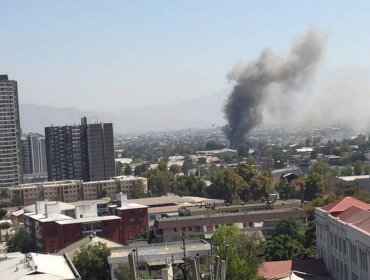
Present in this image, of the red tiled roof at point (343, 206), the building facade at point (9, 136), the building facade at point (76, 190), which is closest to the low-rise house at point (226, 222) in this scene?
the red tiled roof at point (343, 206)

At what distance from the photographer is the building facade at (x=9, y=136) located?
298 feet

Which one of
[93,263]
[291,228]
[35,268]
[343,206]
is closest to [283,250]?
[343,206]

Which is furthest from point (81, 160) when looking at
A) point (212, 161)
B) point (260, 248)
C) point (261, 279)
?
point (261, 279)

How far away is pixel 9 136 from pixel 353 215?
67.2m

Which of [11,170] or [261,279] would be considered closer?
[261,279]

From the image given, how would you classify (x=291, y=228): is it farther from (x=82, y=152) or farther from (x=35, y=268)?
(x=82, y=152)

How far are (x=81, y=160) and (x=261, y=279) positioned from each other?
7079 cm

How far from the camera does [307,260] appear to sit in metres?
31.5

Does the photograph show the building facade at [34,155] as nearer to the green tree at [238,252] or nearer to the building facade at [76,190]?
the building facade at [76,190]

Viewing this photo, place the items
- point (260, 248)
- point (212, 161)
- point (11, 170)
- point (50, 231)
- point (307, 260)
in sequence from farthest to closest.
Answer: point (212, 161), point (11, 170), point (50, 231), point (260, 248), point (307, 260)

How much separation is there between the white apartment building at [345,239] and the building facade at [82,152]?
64.0 metres

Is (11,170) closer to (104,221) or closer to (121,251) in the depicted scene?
(104,221)

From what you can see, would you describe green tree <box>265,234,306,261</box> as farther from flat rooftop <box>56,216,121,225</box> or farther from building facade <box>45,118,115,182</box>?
building facade <box>45,118,115,182</box>

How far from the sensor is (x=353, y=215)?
95.5 feet
